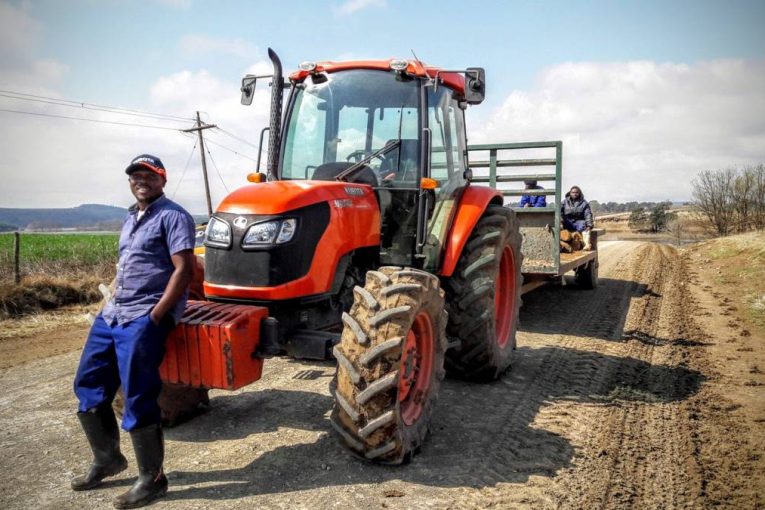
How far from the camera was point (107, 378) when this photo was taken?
3277 millimetres

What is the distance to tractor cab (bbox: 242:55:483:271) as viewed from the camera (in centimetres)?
445

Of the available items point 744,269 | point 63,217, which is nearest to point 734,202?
point 744,269

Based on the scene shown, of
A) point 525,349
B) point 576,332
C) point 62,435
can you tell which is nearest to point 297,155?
point 62,435

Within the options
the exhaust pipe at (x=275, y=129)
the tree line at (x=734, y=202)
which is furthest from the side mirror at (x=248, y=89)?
the tree line at (x=734, y=202)

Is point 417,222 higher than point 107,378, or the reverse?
point 417,222

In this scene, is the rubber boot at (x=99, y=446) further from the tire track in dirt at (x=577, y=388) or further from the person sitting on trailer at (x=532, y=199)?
the person sitting on trailer at (x=532, y=199)

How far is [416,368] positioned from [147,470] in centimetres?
175

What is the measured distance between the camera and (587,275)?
10.8m

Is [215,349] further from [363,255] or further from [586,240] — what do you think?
[586,240]

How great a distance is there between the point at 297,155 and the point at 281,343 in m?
1.78

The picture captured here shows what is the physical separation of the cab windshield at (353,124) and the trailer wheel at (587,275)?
23.6 ft

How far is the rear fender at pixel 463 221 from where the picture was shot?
15.4ft

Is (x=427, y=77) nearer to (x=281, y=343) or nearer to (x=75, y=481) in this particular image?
(x=281, y=343)

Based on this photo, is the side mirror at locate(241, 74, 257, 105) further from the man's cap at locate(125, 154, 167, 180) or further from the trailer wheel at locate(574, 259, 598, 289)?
the trailer wheel at locate(574, 259, 598, 289)
